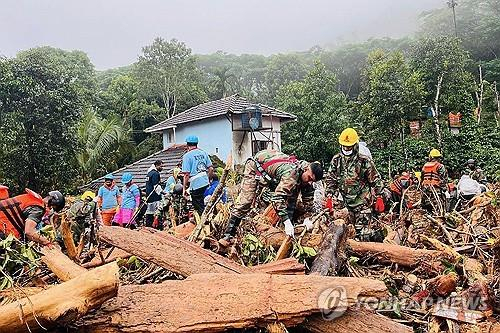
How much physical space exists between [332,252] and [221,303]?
1.78 metres

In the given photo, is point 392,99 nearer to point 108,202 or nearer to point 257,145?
point 257,145

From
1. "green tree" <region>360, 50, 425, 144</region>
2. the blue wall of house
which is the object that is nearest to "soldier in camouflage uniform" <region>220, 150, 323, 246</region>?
the blue wall of house

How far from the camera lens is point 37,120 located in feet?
58.2

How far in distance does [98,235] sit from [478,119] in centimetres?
2321

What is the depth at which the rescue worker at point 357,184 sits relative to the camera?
645 cm

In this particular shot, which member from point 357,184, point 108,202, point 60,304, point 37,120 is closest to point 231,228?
point 357,184

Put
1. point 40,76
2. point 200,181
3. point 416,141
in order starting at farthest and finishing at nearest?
point 416,141 → point 40,76 → point 200,181

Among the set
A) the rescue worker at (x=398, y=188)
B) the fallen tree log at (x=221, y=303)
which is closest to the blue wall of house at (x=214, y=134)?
the rescue worker at (x=398, y=188)

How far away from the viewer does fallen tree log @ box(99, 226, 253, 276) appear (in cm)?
413

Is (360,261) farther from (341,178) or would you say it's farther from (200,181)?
(200,181)

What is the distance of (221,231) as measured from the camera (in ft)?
17.9

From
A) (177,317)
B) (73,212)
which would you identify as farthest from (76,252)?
(177,317)

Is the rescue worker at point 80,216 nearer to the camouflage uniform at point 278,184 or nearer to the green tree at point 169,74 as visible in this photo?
the camouflage uniform at point 278,184

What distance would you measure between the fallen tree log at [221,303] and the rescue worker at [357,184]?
10.5ft
